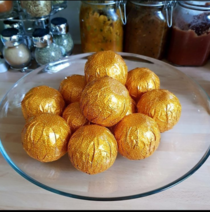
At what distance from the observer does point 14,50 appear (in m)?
0.85

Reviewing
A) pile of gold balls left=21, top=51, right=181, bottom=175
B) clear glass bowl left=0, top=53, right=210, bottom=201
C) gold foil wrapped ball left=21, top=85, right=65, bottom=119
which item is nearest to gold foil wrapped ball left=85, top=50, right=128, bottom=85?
pile of gold balls left=21, top=51, right=181, bottom=175

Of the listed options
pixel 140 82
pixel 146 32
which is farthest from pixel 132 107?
pixel 146 32

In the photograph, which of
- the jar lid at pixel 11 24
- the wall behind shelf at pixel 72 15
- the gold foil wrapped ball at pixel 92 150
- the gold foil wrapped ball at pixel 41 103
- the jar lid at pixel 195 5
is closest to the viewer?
the gold foil wrapped ball at pixel 92 150

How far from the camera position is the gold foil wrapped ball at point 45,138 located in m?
0.50

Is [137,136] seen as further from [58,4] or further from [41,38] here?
[58,4]

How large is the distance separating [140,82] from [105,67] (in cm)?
12

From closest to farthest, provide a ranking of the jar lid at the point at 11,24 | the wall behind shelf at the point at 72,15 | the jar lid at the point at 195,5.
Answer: the jar lid at the point at 195,5
the jar lid at the point at 11,24
the wall behind shelf at the point at 72,15

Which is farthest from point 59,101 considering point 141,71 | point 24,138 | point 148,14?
point 148,14

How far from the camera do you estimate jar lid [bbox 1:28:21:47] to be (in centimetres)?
79

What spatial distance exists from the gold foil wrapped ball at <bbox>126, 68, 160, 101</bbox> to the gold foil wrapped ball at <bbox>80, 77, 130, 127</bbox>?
0.11m

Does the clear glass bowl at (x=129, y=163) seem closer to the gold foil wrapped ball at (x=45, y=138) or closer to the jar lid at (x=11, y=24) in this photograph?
the gold foil wrapped ball at (x=45, y=138)

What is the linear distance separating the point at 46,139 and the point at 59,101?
0.15 metres

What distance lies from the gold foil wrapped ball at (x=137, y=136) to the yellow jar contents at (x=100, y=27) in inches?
18.0

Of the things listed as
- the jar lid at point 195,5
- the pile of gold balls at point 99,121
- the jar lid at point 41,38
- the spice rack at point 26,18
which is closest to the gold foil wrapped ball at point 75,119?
the pile of gold balls at point 99,121
